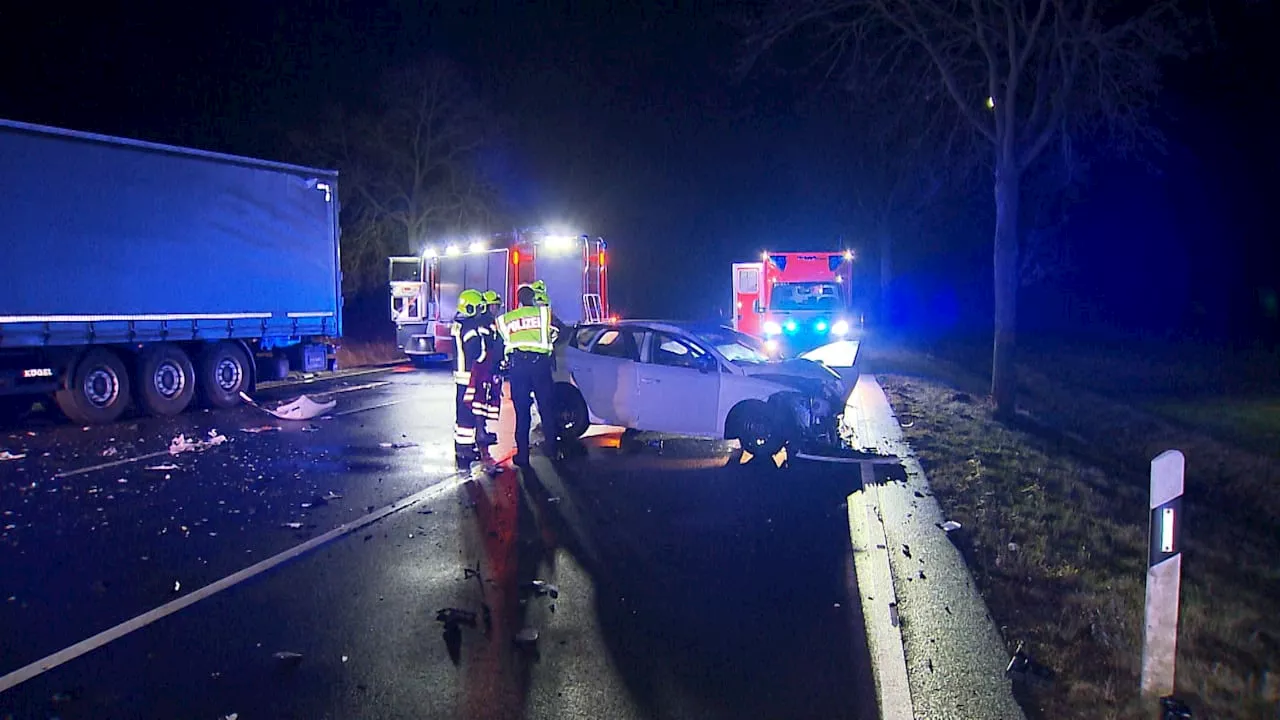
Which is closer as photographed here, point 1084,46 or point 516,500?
point 516,500

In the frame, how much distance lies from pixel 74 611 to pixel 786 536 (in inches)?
196

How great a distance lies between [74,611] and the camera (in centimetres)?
647

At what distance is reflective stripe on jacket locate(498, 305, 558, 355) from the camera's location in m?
11.4

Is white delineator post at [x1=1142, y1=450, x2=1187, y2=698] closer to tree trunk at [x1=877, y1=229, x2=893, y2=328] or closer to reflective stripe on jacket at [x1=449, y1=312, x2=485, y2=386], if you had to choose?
reflective stripe on jacket at [x1=449, y1=312, x2=485, y2=386]

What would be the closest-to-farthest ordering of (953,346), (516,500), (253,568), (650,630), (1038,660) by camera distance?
(1038,660) < (650,630) < (253,568) < (516,500) < (953,346)

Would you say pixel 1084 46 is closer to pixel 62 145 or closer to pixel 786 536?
pixel 786 536

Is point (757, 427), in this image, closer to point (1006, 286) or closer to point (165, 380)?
point (1006, 286)

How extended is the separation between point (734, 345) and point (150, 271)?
29.6ft

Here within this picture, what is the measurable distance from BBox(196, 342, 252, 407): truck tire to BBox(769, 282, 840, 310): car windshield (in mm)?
13459

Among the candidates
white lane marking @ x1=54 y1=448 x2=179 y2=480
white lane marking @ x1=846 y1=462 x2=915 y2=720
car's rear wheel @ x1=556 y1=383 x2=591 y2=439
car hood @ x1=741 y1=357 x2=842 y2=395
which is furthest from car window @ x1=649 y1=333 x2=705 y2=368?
white lane marking @ x1=54 y1=448 x2=179 y2=480

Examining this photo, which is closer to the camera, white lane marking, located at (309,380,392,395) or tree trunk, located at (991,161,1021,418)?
tree trunk, located at (991,161,1021,418)

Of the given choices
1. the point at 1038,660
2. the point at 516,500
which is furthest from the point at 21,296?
the point at 1038,660

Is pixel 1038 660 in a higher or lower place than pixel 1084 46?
lower

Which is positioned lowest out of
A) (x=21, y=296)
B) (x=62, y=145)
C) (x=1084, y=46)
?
(x=21, y=296)
